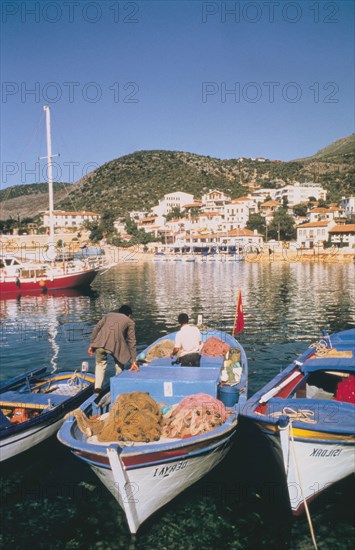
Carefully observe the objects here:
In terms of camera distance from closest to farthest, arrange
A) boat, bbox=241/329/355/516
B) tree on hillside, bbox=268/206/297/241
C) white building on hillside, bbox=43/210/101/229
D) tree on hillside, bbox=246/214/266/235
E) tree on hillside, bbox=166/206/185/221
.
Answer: boat, bbox=241/329/355/516
tree on hillside, bbox=268/206/297/241
tree on hillside, bbox=246/214/266/235
tree on hillside, bbox=166/206/185/221
white building on hillside, bbox=43/210/101/229

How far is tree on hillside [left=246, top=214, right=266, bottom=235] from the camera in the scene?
403 feet

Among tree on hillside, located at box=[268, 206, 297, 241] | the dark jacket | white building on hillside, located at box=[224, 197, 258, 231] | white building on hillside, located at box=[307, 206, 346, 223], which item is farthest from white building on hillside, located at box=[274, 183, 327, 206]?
the dark jacket

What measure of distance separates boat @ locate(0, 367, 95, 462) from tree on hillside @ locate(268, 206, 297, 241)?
104 metres

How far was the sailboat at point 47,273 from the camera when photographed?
162 feet

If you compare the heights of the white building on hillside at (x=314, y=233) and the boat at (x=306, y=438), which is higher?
the white building on hillside at (x=314, y=233)

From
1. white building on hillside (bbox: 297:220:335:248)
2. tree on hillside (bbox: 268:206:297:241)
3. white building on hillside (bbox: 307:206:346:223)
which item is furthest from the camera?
white building on hillside (bbox: 307:206:346:223)

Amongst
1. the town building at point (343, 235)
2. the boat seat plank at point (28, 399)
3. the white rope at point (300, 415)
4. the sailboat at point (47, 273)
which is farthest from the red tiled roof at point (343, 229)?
the white rope at point (300, 415)

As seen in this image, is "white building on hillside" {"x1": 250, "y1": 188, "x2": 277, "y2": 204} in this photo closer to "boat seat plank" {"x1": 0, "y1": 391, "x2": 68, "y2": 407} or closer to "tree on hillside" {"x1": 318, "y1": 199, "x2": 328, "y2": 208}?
"tree on hillside" {"x1": 318, "y1": 199, "x2": 328, "y2": 208}

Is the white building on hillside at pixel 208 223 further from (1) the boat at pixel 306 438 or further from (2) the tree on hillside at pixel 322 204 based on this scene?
(1) the boat at pixel 306 438

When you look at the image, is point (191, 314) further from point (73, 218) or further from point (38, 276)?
point (73, 218)

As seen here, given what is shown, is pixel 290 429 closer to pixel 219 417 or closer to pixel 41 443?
pixel 219 417

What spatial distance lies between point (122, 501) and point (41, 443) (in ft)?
13.2

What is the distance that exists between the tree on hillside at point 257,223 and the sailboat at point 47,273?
253 ft

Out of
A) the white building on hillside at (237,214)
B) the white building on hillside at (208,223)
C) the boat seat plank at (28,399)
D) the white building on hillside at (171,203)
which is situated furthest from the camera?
the white building on hillside at (171,203)
